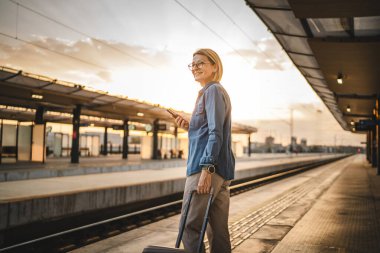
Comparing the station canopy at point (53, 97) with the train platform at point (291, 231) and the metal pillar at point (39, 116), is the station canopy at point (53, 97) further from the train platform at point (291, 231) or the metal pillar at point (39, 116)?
the train platform at point (291, 231)

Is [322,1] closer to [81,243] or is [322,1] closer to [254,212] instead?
[254,212]

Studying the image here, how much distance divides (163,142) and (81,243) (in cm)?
2764

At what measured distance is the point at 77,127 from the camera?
70.3 feet

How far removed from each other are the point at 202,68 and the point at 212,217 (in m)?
1.11

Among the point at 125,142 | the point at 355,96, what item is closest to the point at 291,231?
the point at 355,96

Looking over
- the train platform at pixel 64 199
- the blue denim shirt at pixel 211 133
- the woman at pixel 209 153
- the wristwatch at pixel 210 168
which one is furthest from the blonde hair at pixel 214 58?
the train platform at pixel 64 199

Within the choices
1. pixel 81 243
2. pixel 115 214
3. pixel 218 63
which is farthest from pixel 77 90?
pixel 218 63

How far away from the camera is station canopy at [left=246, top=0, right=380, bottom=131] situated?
6.43 m

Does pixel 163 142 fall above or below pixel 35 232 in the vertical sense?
above

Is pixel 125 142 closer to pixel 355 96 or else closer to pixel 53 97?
pixel 53 97

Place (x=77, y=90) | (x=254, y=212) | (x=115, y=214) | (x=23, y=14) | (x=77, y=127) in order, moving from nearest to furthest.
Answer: (x=254, y=212), (x=115, y=214), (x=23, y=14), (x=77, y=90), (x=77, y=127)

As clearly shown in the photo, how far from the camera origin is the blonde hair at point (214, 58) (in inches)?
99.9

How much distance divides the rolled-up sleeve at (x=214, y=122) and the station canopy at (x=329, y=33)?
4.54m

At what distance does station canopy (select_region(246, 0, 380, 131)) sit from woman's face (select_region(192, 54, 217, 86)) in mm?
4283
